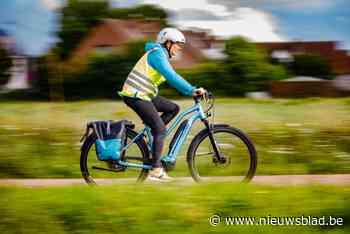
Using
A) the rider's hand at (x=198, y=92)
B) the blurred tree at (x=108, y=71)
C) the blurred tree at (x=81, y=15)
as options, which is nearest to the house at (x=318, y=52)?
the blurred tree at (x=81, y=15)

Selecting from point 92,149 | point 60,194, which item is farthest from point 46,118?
point 60,194

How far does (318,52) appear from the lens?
57625 millimetres

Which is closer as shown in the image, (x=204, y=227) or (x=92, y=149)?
(x=204, y=227)

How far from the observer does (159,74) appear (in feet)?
25.9

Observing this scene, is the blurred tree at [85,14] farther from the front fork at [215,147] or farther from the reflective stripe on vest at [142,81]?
the reflective stripe on vest at [142,81]

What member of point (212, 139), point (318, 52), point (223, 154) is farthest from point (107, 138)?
point (318, 52)

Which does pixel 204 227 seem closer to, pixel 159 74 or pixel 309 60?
pixel 159 74

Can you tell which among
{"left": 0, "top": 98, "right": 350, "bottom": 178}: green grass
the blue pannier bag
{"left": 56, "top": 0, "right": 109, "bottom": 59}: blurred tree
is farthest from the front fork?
{"left": 56, "top": 0, "right": 109, "bottom": 59}: blurred tree

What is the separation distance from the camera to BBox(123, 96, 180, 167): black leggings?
7.86 meters

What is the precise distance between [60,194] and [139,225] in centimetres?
77

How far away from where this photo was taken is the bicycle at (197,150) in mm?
8164

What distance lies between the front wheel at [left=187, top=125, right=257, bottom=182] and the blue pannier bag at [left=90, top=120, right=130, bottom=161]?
0.71m
